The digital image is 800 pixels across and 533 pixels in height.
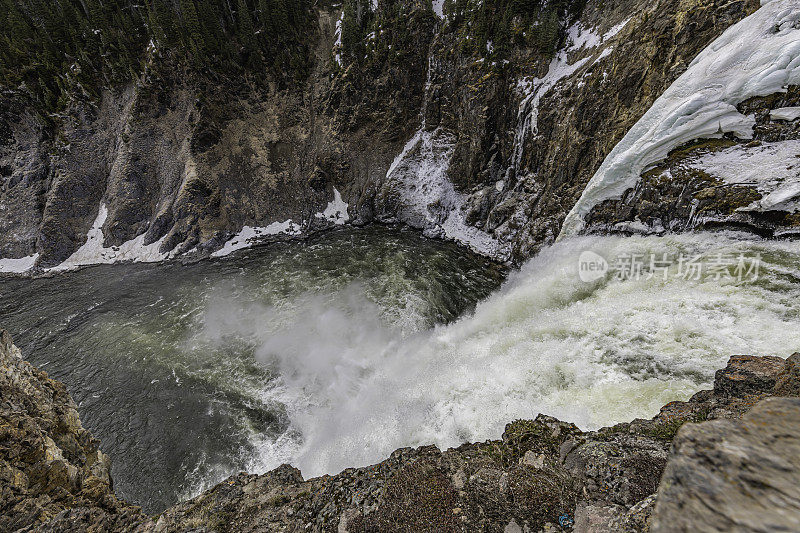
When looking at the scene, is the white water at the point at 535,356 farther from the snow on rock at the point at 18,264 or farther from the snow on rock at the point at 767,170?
the snow on rock at the point at 18,264

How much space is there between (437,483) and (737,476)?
3.50 m

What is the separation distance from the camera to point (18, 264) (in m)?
21.0

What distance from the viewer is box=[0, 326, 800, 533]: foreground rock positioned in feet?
11.6

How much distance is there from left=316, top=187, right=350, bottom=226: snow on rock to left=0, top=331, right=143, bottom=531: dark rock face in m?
17.9

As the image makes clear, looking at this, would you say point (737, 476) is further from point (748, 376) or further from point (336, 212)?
point (336, 212)

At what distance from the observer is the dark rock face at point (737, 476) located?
1399mm

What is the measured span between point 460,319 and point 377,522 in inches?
366

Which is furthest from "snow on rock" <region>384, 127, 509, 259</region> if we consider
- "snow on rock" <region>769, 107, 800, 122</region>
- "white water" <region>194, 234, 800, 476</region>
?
"snow on rock" <region>769, 107, 800, 122</region>

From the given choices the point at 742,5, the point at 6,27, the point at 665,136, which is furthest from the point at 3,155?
the point at 742,5

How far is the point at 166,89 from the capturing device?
75.5 ft
